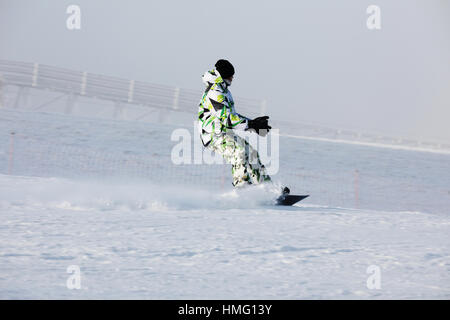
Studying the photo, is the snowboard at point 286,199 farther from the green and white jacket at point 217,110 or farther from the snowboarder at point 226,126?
the green and white jacket at point 217,110

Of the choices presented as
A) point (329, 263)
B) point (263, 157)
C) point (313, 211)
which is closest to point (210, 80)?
point (313, 211)

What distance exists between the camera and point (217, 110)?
24.9ft

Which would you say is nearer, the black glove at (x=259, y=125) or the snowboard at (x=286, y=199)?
the black glove at (x=259, y=125)

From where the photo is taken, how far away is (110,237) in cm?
563

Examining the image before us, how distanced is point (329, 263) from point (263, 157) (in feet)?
60.2

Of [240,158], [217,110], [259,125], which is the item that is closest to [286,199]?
[240,158]

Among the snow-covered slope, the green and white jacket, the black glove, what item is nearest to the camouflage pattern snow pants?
the green and white jacket

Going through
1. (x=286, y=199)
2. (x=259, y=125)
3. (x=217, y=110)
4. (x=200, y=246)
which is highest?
(x=217, y=110)

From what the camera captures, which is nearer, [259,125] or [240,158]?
[259,125]

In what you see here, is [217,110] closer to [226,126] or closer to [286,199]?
[226,126]

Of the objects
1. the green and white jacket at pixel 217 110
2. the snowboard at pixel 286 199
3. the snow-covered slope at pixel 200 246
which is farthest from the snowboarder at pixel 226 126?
the snowboard at pixel 286 199

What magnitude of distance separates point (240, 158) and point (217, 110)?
0.68 metres

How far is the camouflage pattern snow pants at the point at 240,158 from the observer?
7.71 metres
